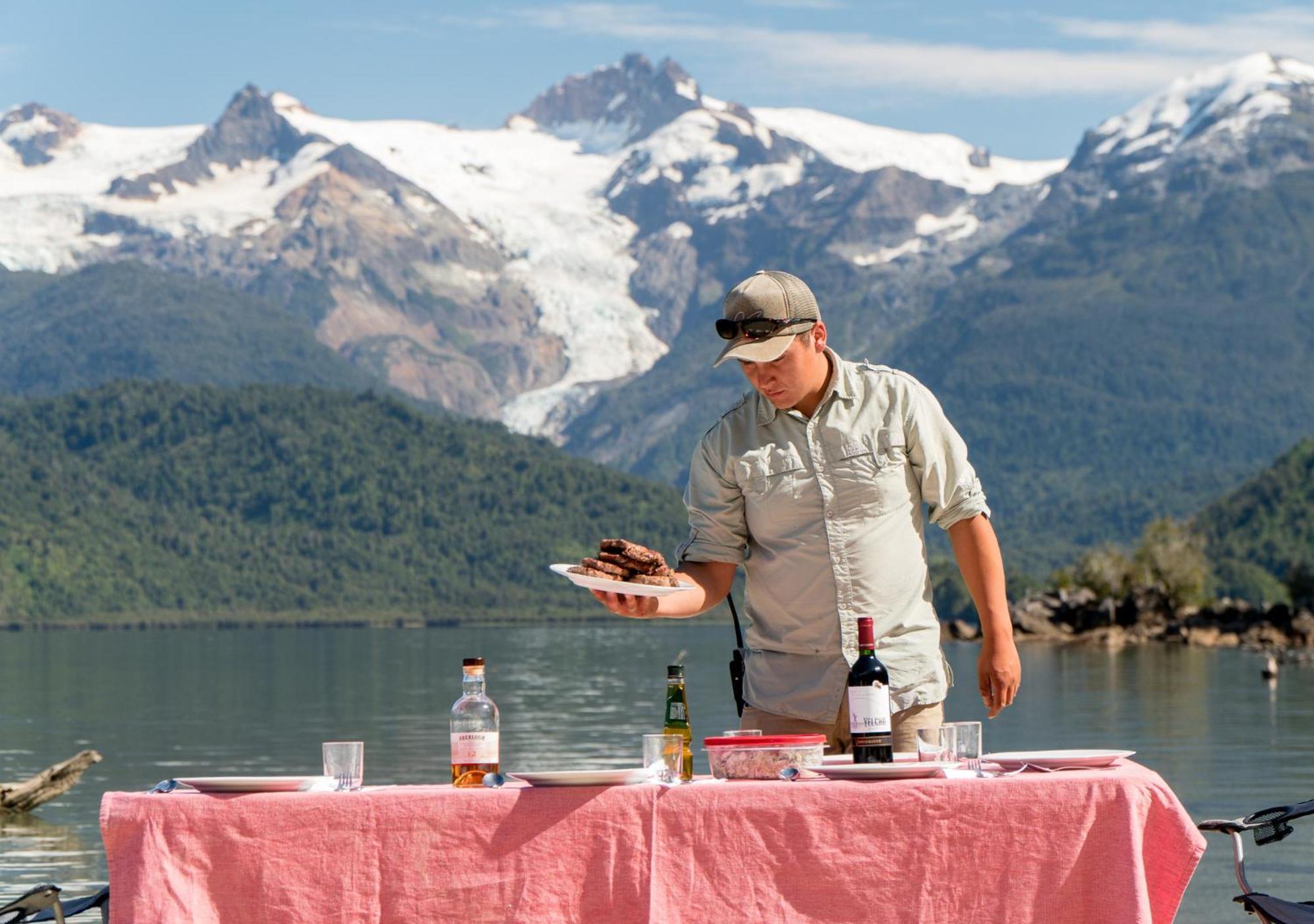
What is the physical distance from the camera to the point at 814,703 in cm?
712

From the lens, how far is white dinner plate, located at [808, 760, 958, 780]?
237 inches

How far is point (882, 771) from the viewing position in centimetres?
604

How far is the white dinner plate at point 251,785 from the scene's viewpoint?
19.8 ft

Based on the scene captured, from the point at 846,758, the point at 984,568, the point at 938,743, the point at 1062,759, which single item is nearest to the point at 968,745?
the point at 938,743

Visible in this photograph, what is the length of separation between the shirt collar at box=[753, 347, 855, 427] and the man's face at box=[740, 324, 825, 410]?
0.06 meters

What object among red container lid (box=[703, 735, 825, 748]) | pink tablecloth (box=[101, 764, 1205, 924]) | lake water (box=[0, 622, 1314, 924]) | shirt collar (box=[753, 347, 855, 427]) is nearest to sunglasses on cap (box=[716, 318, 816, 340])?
shirt collar (box=[753, 347, 855, 427])

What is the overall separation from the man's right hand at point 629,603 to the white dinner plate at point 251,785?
107cm

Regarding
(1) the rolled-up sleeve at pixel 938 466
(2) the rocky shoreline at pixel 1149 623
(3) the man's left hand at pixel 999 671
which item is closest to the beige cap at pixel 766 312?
(1) the rolled-up sleeve at pixel 938 466

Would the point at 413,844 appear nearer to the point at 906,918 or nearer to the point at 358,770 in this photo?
the point at 358,770

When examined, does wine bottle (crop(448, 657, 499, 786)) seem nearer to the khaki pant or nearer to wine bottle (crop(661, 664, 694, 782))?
wine bottle (crop(661, 664, 694, 782))

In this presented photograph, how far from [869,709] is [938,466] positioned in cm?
106

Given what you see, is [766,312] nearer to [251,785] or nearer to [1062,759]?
[1062,759]

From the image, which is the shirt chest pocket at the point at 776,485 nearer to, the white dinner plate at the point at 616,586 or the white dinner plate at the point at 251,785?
the white dinner plate at the point at 616,586

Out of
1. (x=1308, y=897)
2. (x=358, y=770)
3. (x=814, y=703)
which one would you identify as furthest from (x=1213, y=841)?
(x=358, y=770)
